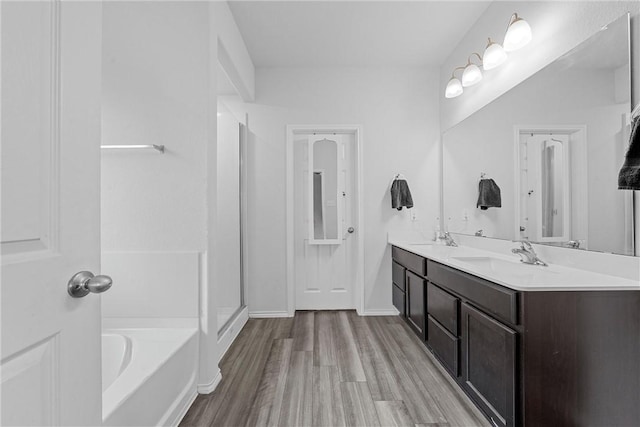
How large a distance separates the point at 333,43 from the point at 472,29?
118 centimetres

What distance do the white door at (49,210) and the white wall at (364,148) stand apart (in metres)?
2.63

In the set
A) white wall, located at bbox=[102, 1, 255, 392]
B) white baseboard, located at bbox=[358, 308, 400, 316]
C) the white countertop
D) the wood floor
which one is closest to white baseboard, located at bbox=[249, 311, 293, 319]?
the wood floor

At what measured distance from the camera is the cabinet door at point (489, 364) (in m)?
1.43

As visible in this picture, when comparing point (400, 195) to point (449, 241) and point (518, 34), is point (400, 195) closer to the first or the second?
point (449, 241)

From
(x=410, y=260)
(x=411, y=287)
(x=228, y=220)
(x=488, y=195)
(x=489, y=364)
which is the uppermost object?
(x=488, y=195)

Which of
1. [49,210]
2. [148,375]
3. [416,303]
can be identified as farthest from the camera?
[416,303]

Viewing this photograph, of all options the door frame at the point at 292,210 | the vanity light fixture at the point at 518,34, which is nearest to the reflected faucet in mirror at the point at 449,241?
the door frame at the point at 292,210

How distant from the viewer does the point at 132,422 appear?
4.45ft

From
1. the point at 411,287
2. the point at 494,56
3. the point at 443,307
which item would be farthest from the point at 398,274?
the point at 494,56

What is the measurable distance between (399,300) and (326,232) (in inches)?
40.7

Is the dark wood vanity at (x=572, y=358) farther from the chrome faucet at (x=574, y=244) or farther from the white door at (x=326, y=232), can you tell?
the white door at (x=326, y=232)

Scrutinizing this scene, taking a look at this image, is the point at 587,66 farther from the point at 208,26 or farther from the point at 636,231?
the point at 208,26

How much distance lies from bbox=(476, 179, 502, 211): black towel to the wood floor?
1.24 meters

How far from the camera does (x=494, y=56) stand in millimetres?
2320
